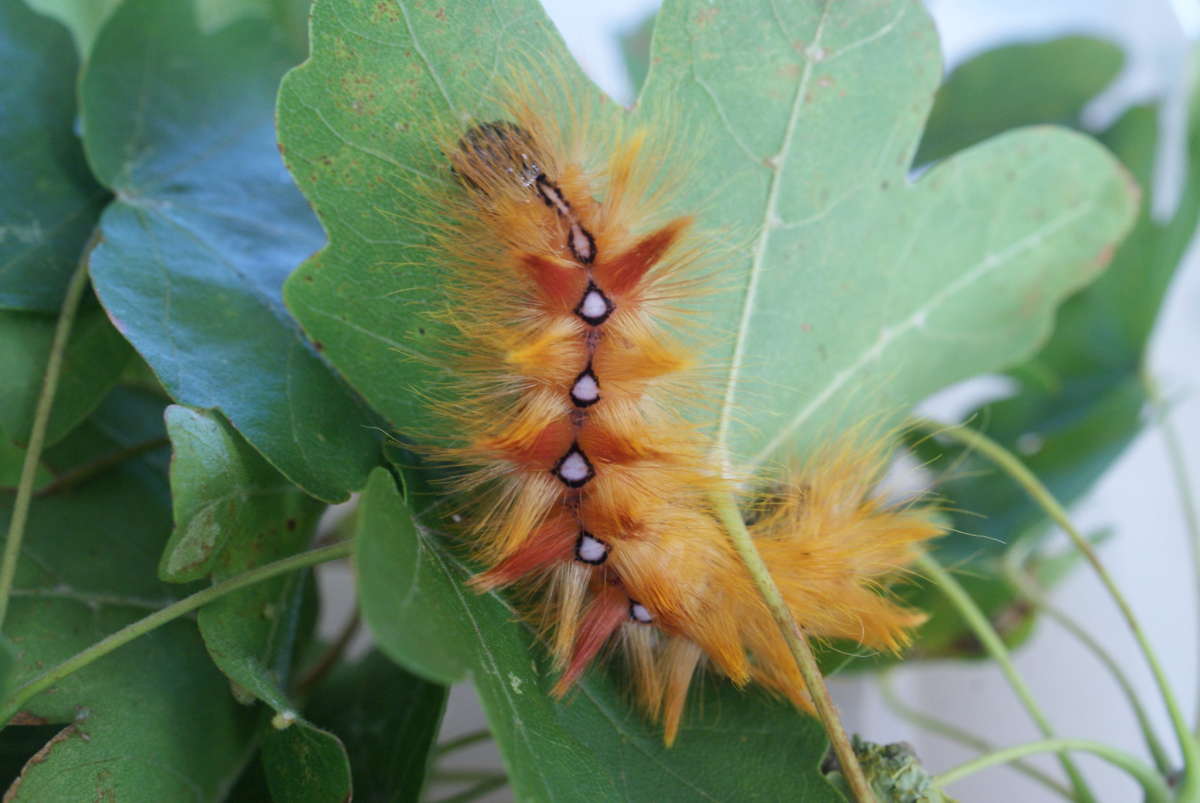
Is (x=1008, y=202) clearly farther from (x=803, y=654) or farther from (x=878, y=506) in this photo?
(x=803, y=654)

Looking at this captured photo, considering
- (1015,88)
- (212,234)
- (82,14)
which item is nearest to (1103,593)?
(1015,88)

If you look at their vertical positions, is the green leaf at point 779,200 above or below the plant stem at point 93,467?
above

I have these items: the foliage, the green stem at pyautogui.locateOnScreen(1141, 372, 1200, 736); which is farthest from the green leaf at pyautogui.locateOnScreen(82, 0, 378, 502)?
the green stem at pyautogui.locateOnScreen(1141, 372, 1200, 736)

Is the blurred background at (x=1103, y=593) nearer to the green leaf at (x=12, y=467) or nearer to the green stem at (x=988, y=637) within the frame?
the green stem at (x=988, y=637)

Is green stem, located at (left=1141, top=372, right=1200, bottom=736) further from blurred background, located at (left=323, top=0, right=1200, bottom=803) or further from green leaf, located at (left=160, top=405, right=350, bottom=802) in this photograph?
green leaf, located at (left=160, top=405, right=350, bottom=802)

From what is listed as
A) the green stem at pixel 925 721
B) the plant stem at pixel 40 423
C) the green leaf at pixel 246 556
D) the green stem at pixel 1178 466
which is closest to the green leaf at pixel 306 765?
the green leaf at pixel 246 556

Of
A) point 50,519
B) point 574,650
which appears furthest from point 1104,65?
point 50,519
